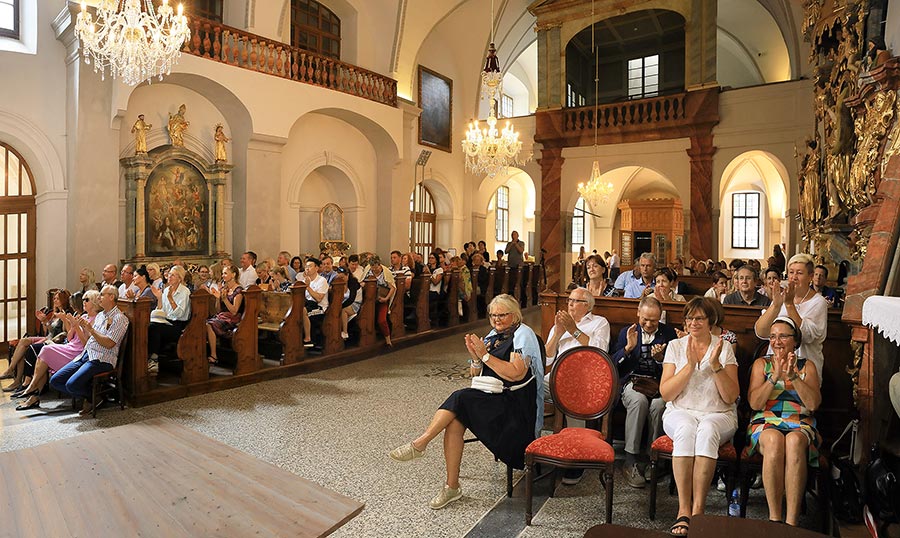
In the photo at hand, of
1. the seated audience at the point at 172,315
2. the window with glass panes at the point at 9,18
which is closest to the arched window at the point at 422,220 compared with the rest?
the window with glass panes at the point at 9,18

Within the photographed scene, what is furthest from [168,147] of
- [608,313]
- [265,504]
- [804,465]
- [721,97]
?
[721,97]

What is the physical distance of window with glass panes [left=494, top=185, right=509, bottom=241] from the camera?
21047mm

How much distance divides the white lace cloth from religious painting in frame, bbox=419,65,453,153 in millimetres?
12835

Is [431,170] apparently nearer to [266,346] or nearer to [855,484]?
[266,346]

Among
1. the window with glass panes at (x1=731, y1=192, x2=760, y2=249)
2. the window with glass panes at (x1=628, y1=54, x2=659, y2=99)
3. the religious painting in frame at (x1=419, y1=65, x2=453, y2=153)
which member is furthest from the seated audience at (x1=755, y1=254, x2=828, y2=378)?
the window with glass panes at (x1=731, y1=192, x2=760, y2=249)

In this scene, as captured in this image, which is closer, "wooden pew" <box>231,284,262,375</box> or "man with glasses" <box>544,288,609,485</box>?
"man with glasses" <box>544,288,609,485</box>

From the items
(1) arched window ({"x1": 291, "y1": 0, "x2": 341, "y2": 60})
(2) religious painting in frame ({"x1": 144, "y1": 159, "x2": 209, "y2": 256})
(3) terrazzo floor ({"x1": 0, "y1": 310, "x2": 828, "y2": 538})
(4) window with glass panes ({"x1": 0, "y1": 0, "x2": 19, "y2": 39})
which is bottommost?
(3) terrazzo floor ({"x1": 0, "y1": 310, "x2": 828, "y2": 538})

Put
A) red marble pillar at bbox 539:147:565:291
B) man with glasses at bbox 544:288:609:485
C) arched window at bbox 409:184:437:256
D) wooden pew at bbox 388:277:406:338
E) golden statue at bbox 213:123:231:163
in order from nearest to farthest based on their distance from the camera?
1. man with glasses at bbox 544:288:609:485
2. wooden pew at bbox 388:277:406:338
3. golden statue at bbox 213:123:231:163
4. red marble pillar at bbox 539:147:565:291
5. arched window at bbox 409:184:437:256

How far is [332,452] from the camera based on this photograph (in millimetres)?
4246

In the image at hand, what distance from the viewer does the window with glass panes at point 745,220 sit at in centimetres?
1988

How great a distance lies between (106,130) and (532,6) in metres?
11.3

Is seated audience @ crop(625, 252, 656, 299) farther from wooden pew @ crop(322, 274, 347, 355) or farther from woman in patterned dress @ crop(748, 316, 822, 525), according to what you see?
wooden pew @ crop(322, 274, 347, 355)

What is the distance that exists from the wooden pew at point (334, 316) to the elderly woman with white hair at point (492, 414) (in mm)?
4060

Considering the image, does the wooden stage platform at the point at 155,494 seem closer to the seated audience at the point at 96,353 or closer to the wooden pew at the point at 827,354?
the seated audience at the point at 96,353
